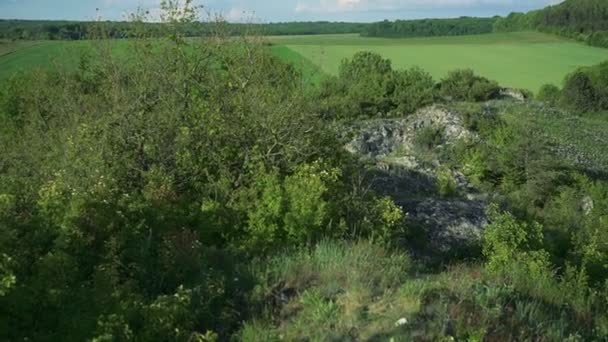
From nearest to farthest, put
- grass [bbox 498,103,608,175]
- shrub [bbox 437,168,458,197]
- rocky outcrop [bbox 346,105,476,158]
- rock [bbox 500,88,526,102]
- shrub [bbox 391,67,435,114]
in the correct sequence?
shrub [bbox 437,168,458,197] < rocky outcrop [bbox 346,105,476,158] < grass [bbox 498,103,608,175] < shrub [bbox 391,67,435,114] < rock [bbox 500,88,526,102]

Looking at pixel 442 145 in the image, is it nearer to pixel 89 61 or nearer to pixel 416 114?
pixel 416 114

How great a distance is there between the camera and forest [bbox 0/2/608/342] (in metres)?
5.72

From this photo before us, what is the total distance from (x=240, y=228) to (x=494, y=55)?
80219mm

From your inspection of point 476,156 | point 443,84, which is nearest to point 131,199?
point 476,156

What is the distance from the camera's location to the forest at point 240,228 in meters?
5.72

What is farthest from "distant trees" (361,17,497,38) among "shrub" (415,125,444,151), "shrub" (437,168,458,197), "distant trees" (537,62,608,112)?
"shrub" (437,168,458,197)

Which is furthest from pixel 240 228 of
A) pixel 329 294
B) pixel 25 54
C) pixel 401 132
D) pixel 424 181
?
pixel 25 54

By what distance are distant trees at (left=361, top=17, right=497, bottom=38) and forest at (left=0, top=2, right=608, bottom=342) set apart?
106897mm

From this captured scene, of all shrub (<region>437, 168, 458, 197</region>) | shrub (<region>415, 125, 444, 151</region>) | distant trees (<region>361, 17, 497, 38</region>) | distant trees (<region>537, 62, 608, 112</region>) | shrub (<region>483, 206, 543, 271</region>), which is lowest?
distant trees (<region>537, 62, 608, 112</region>)

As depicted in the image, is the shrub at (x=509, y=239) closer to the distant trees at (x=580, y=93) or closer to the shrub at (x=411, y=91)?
the shrub at (x=411, y=91)

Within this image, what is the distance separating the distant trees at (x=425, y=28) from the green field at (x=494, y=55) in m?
21.5

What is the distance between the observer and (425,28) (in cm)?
13012

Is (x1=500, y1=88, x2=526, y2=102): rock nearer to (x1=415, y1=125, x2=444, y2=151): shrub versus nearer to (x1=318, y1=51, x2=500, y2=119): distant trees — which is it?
(x1=318, y1=51, x2=500, y2=119): distant trees

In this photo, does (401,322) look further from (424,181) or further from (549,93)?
(549,93)
